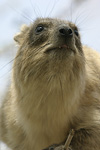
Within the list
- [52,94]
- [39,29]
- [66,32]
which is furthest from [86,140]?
[39,29]

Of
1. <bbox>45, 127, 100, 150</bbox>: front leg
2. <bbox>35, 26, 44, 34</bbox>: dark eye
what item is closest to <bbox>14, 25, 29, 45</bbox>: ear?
<bbox>35, 26, 44, 34</bbox>: dark eye

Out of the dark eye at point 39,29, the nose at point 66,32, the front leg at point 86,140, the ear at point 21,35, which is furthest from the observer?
the ear at point 21,35

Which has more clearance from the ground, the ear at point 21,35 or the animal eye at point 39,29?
the ear at point 21,35

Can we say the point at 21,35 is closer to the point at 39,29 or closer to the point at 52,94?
the point at 39,29

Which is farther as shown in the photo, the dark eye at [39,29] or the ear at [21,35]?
the ear at [21,35]

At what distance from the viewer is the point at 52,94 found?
443 centimetres

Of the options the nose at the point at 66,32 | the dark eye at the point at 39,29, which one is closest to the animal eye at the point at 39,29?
the dark eye at the point at 39,29

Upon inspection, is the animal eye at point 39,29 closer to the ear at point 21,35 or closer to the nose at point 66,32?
the nose at point 66,32

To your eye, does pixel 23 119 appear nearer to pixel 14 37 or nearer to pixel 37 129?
pixel 37 129


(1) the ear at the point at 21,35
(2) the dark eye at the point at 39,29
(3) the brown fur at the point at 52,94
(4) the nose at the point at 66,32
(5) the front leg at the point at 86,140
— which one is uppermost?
(1) the ear at the point at 21,35

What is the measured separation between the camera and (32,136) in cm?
491

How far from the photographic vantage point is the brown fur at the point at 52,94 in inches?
165

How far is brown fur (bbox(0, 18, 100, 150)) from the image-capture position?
418 centimetres

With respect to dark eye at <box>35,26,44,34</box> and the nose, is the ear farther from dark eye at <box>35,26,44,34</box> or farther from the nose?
the nose
